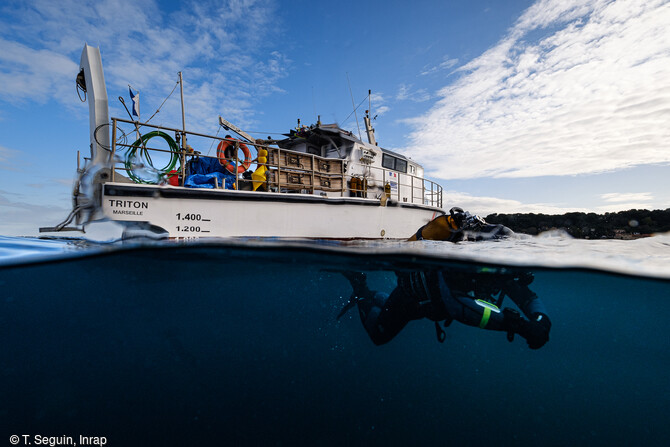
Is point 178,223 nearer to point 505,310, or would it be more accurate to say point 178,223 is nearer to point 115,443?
point 115,443

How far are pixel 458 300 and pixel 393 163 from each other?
9.46 metres

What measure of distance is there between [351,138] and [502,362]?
4150 centimetres

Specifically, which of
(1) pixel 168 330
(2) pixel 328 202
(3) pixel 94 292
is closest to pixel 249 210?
(2) pixel 328 202

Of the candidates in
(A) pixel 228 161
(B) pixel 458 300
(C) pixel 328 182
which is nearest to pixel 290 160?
(C) pixel 328 182

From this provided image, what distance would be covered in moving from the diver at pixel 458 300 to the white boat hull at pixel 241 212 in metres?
1.91

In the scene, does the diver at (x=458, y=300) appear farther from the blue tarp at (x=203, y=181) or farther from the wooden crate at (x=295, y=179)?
the blue tarp at (x=203, y=181)

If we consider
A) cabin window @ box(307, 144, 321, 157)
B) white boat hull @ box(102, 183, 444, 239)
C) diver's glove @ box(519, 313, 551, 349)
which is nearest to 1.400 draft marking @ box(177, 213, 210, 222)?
white boat hull @ box(102, 183, 444, 239)

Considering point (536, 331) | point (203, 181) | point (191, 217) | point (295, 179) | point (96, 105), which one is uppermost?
point (96, 105)

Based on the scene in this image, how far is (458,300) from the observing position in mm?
5043

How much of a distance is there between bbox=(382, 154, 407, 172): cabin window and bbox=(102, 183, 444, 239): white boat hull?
3264 millimetres

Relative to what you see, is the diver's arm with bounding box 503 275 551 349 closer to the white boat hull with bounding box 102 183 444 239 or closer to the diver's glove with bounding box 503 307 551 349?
the diver's glove with bounding box 503 307 551 349

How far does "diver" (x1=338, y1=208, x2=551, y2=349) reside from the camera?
16.1 feet

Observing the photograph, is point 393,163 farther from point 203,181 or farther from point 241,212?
point 203,181

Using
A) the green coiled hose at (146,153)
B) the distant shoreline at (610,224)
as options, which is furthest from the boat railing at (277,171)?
the distant shoreline at (610,224)
